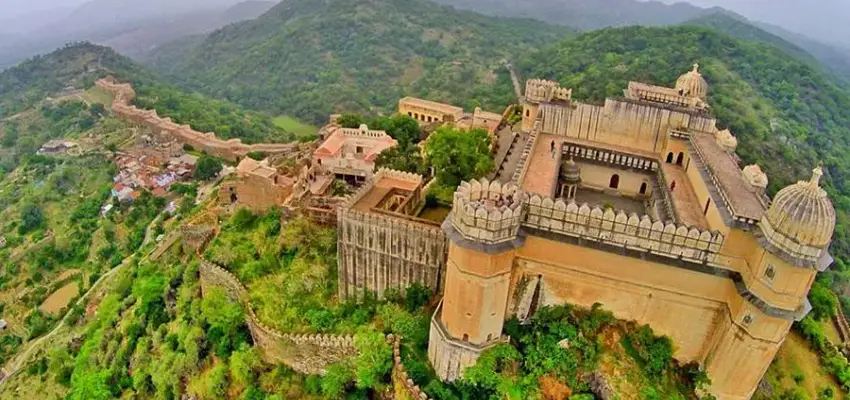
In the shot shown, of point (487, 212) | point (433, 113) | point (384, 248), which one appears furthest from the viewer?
point (433, 113)

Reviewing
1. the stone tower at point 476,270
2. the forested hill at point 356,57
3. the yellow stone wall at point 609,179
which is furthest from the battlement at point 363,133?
the forested hill at point 356,57

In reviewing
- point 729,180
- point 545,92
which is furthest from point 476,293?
point 545,92

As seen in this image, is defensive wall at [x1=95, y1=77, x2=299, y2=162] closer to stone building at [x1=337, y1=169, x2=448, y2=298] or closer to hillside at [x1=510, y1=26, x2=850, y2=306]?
stone building at [x1=337, y1=169, x2=448, y2=298]

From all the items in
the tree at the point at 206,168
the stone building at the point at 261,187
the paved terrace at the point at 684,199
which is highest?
the paved terrace at the point at 684,199

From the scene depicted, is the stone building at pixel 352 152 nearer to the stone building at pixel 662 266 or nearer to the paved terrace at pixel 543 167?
the paved terrace at pixel 543 167

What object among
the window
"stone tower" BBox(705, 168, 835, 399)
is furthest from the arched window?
the window

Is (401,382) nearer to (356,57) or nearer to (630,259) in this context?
(630,259)
